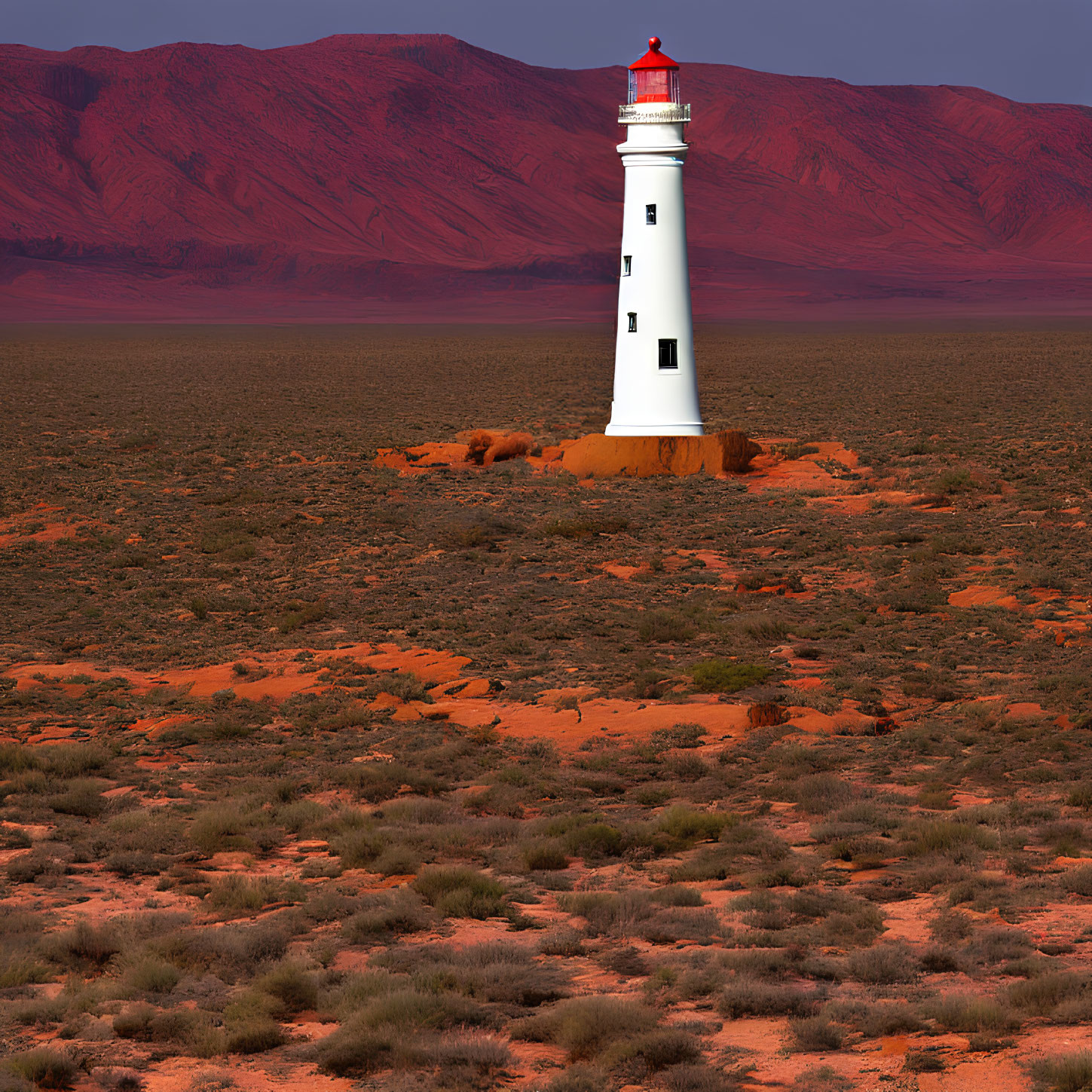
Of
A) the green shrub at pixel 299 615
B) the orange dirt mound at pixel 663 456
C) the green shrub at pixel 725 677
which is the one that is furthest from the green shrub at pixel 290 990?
the orange dirt mound at pixel 663 456

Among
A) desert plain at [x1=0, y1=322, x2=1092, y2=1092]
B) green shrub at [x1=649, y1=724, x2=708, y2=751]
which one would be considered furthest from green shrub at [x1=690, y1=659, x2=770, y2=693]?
green shrub at [x1=649, y1=724, x2=708, y2=751]

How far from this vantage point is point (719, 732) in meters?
14.3

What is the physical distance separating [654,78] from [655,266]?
389 centimetres

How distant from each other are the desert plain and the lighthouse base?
1.30m

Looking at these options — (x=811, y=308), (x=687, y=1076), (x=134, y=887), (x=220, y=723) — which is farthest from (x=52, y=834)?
(x=811, y=308)

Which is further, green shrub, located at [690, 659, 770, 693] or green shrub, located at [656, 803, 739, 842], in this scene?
green shrub, located at [690, 659, 770, 693]

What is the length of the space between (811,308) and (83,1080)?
17895cm

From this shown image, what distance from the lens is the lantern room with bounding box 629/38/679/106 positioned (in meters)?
29.6

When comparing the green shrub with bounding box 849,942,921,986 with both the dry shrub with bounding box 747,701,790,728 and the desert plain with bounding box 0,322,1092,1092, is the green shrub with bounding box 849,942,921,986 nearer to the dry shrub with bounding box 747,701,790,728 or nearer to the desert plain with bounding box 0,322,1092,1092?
the desert plain with bounding box 0,322,1092,1092

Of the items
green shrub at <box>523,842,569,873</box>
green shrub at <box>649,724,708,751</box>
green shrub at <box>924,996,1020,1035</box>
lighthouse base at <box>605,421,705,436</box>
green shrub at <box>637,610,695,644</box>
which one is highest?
lighthouse base at <box>605,421,705,436</box>

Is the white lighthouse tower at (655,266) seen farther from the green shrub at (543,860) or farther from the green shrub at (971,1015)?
the green shrub at (971,1015)

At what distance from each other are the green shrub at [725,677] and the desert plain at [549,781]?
0.05 metres

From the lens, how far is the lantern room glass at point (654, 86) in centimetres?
2958

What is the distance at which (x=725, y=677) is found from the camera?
627 inches
